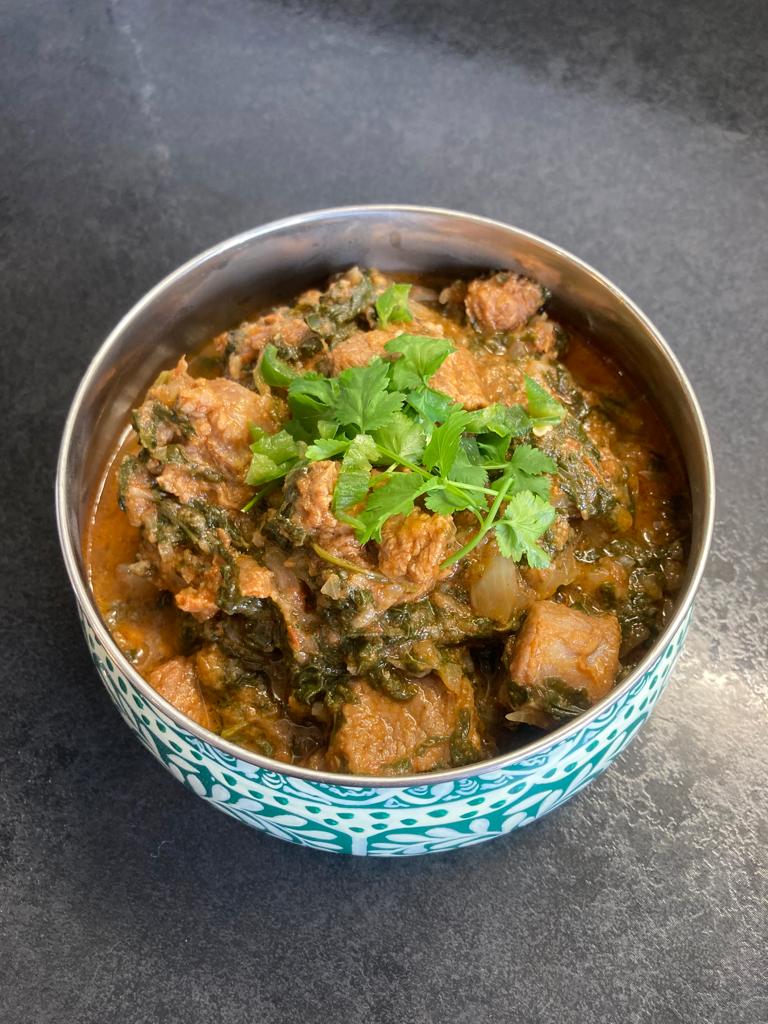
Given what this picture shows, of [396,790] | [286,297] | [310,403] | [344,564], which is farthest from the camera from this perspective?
[286,297]

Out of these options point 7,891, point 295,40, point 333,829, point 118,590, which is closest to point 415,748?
point 333,829

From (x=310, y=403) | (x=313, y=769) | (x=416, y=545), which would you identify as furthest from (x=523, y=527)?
(x=313, y=769)

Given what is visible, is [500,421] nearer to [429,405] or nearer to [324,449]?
[429,405]

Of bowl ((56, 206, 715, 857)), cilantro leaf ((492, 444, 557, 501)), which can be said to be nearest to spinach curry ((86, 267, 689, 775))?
cilantro leaf ((492, 444, 557, 501))

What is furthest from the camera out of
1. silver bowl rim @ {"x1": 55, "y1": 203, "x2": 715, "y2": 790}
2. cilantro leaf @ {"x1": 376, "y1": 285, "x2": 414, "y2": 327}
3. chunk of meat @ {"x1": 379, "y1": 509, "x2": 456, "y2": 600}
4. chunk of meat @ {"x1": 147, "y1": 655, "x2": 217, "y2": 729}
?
cilantro leaf @ {"x1": 376, "y1": 285, "x2": 414, "y2": 327}

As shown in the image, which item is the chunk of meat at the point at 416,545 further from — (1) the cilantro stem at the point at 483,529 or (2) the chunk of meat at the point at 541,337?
(2) the chunk of meat at the point at 541,337

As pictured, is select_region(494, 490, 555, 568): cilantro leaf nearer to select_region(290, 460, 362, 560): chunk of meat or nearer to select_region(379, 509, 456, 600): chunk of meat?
select_region(379, 509, 456, 600): chunk of meat
